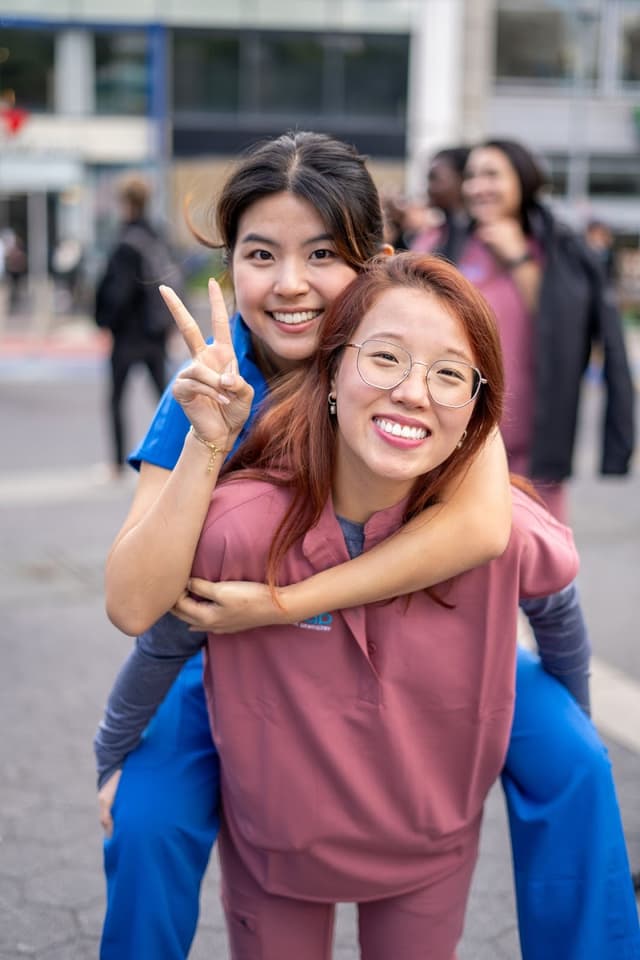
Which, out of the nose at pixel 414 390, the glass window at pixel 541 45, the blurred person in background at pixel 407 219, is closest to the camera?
the nose at pixel 414 390

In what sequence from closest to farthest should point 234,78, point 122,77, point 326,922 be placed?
point 326,922
point 122,77
point 234,78

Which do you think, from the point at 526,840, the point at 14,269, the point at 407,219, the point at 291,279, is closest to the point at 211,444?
the point at 291,279

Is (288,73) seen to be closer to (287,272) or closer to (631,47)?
(631,47)

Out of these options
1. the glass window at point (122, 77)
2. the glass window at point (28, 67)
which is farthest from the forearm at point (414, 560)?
the glass window at point (28, 67)

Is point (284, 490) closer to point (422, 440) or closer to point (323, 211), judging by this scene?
point (422, 440)

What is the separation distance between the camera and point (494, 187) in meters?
4.42

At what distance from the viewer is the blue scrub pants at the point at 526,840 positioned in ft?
6.49

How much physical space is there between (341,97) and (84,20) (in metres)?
6.07

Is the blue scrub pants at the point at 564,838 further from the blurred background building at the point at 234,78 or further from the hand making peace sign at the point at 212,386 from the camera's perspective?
the blurred background building at the point at 234,78

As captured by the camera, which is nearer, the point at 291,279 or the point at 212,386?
the point at 212,386

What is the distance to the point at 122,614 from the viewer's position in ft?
6.15

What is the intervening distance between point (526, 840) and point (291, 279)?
3.41 feet

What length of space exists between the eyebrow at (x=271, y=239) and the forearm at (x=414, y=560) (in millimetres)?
537

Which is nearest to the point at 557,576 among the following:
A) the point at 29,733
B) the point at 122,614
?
the point at 122,614
